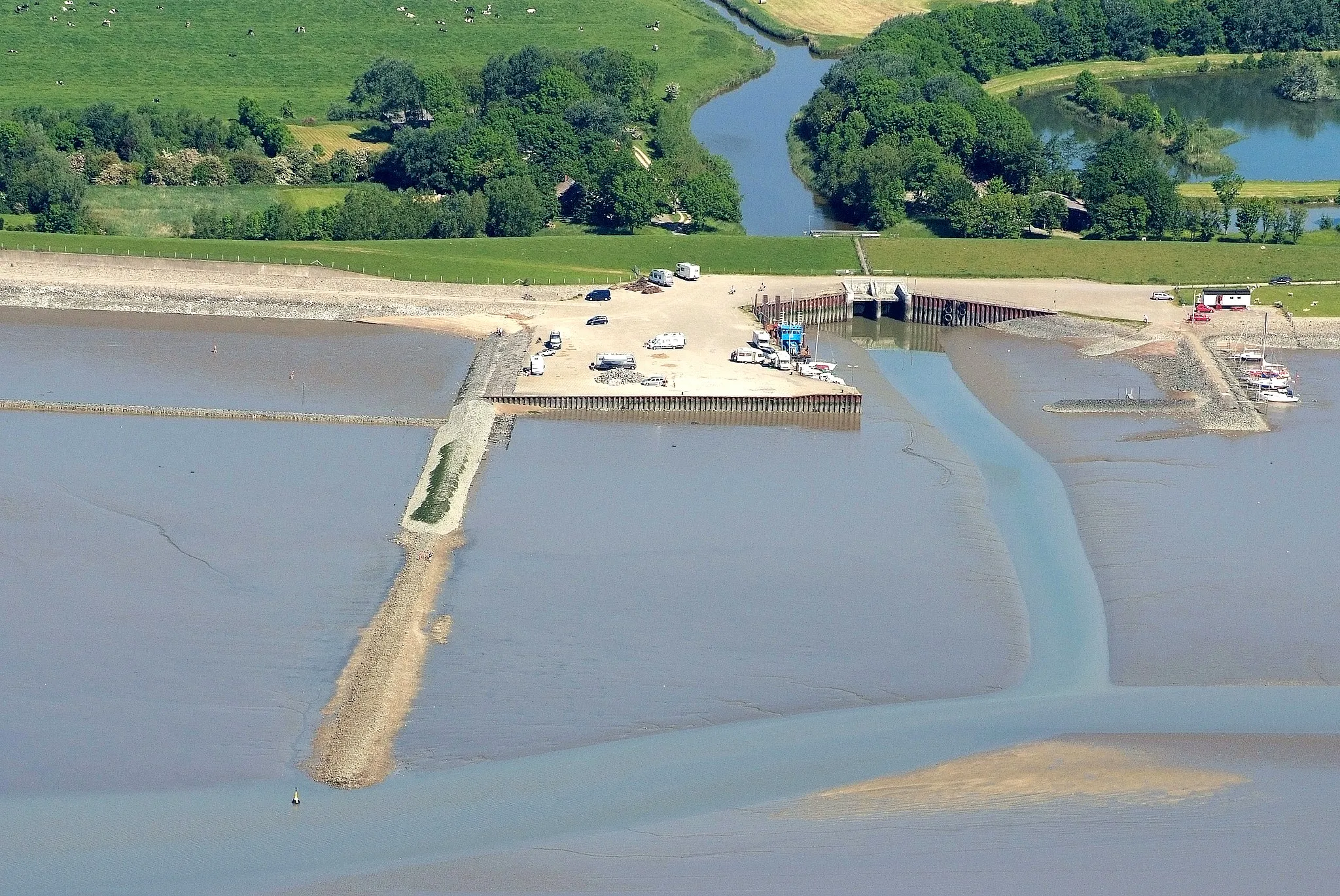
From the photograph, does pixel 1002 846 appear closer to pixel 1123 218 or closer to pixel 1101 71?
pixel 1123 218

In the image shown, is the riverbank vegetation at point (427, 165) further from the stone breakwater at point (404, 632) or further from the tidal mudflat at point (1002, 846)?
the tidal mudflat at point (1002, 846)

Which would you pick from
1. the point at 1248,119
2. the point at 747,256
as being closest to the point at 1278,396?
the point at 747,256

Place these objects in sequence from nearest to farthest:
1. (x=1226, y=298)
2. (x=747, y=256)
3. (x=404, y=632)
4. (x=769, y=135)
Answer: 1. (x=404, y=632)
2. (x=1226, y=298)
3. (x=747, y=256)
4. (x=769, y=135)

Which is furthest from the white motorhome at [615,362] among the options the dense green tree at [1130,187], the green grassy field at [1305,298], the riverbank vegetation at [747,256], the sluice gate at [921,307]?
the dense green tree at [1130,187]

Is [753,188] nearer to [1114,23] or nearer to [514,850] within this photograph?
[1114,23]

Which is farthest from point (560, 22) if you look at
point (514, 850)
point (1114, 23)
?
point (514, 850)

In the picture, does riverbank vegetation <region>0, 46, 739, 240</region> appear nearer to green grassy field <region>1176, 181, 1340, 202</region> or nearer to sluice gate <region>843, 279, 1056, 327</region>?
sluice gate <region>843, 279, 1056, 327</region>
